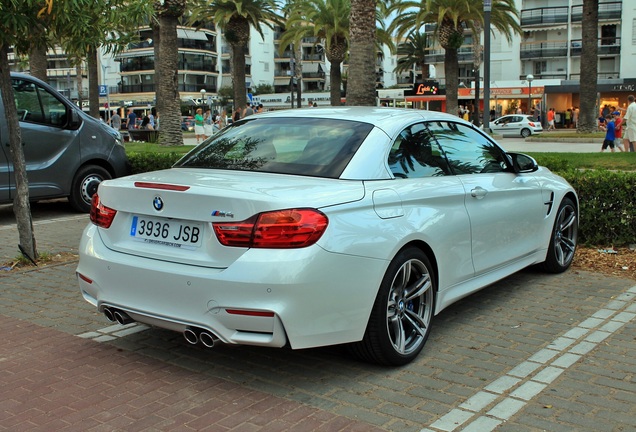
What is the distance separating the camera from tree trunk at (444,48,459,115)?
3338 cm

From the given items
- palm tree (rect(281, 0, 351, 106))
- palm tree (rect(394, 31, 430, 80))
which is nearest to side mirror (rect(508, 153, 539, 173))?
palm tree (rect(281, 0, 351, 106))

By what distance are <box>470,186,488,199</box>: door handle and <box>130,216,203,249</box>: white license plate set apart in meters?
2.18

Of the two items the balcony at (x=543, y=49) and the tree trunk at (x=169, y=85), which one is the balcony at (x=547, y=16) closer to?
the balcony at (x=543, y=49)

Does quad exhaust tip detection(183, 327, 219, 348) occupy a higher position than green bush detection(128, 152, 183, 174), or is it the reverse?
green bush detection(128, 152, 183, 174)

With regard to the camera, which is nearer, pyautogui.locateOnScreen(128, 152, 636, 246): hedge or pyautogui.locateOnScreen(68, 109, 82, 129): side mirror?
pyautogui.locateOnScreen(128, 152, 636, 246): hedge

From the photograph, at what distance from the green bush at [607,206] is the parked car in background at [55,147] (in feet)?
23.3

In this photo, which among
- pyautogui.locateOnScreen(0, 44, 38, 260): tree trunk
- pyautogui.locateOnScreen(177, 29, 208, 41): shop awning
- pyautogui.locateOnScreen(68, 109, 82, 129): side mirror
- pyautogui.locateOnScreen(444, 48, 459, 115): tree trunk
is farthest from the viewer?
pyautogui.locateOnScreen(177, 29, 208, 41): shop awning

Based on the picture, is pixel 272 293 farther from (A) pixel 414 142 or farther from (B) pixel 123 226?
(A) pixel 414 142

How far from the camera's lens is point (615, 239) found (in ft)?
25.4

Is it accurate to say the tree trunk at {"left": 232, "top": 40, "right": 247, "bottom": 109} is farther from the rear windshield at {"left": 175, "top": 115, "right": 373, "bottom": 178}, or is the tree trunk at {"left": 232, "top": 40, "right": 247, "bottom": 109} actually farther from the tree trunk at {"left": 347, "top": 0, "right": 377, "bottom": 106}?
the rear windshield at {"left": 175, "top": 115, "right": 373, "bottom": 178}

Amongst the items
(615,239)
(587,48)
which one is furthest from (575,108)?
(615,239)

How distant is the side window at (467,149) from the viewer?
5250 millimetres

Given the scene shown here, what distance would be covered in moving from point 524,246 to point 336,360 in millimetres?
Result: 2244

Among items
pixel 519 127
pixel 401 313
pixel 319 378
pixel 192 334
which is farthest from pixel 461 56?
pixel 192 334
